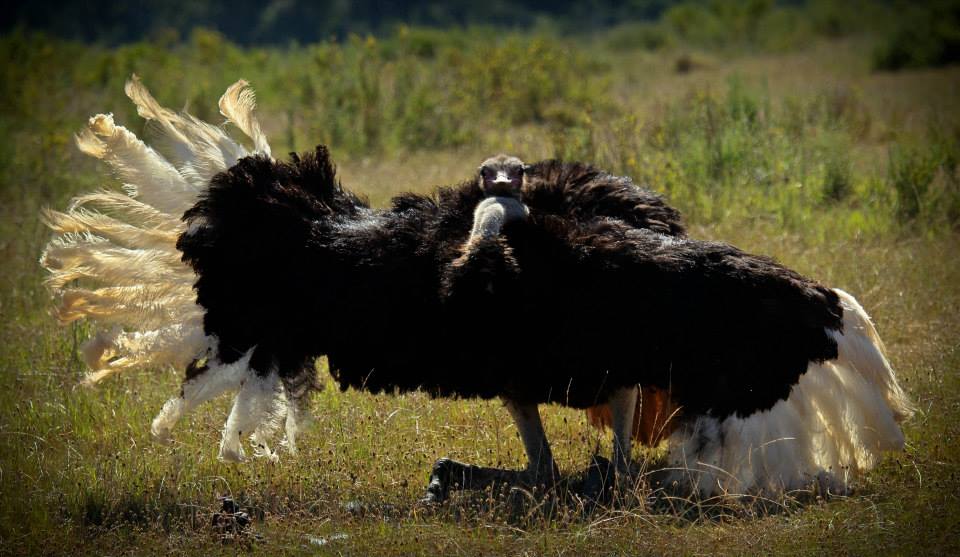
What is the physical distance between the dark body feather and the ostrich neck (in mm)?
51

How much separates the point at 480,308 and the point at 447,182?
6.86 meters

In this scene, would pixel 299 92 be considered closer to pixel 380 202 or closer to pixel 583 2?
pixel 380 202

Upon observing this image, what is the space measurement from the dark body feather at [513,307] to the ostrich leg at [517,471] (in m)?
0.15

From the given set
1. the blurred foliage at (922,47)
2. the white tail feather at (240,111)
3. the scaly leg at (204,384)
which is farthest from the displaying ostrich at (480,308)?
the blurred foliage at (922,47)

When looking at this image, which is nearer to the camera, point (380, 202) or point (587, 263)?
point (587, 263)

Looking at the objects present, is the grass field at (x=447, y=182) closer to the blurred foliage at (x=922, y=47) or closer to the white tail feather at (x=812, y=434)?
the white tail feather at (x=812, y=434)

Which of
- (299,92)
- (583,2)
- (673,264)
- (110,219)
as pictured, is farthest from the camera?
(583,2)

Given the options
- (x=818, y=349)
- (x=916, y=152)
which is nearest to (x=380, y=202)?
(x=916, y=152)

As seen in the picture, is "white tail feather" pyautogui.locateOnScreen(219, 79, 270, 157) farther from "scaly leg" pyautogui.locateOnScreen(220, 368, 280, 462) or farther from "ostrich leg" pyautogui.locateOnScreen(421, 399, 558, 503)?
"ostrich leg" pyautogui.locateOnScreen(421, 399, 558, 503)

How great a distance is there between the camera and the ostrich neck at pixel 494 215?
5.36 metres

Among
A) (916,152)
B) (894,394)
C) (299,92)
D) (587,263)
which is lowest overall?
(894,394)

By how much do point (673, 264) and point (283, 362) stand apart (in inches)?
72.9

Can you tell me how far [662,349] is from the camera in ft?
17.7

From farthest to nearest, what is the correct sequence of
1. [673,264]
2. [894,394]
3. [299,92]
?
[299,92] < [894,394] < [673,264]
